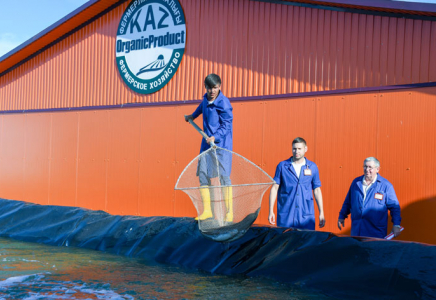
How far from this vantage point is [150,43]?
1052 centimetres

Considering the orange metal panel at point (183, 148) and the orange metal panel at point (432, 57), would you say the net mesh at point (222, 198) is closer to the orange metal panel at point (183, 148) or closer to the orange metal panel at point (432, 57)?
the orange metal panel at point (432, 57)

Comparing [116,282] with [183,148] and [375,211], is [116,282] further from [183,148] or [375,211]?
[183,148]

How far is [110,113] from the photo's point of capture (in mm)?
11039

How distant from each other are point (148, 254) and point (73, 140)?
6.06 meters

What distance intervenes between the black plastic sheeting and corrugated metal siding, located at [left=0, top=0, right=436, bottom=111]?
3.40m

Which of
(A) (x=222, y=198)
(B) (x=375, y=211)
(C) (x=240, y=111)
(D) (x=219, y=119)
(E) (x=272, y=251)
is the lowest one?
(E) (x=272, y=251)

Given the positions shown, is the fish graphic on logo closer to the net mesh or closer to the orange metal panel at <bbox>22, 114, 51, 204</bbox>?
the orange metal panel at <bbox>22, 114, 51, 204</bbox>

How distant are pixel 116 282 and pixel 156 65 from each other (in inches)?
249

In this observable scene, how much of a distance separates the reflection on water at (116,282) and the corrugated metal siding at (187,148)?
10.5 ft

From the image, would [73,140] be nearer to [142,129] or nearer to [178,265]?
[142,129]

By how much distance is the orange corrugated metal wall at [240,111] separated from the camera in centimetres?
724

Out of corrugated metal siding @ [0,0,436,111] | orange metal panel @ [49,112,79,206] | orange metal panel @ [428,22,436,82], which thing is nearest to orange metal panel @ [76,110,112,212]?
orange metal panel @ [49,112,79,206]

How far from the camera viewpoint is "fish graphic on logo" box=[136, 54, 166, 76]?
33.9 ft

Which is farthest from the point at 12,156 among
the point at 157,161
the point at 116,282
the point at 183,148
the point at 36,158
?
the point at 116,282
